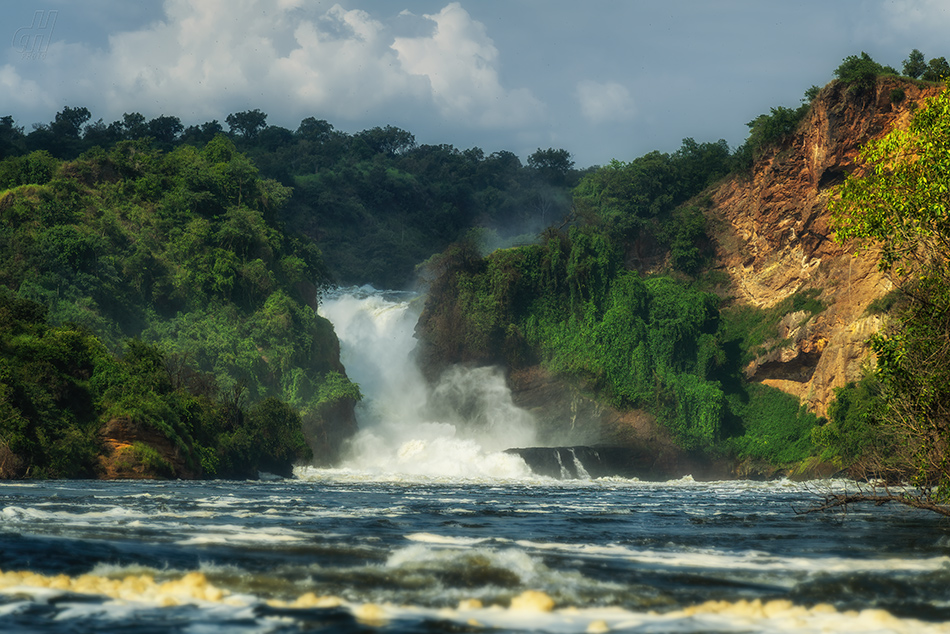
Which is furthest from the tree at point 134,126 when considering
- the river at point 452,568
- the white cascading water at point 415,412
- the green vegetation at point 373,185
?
the river at point 452,568

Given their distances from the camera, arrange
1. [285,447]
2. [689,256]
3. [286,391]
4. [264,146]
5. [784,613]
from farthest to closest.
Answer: [264,146] < [689,256] < [286,391] < [285,447] < [784,613]

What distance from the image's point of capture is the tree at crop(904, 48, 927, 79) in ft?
221

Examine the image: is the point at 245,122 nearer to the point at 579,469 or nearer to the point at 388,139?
the point at 388,139

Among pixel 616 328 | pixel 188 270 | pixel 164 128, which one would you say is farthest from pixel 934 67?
pixel 164 128

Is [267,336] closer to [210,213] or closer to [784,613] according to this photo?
[210,213]

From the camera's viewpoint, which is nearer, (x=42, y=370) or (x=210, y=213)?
(x=42, y=370)

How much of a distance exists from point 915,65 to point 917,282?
6049cm

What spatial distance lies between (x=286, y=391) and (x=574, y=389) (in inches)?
868

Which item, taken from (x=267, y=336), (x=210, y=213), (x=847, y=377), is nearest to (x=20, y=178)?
(x=210, y=213)

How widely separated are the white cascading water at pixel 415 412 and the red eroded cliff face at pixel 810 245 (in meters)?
20.7

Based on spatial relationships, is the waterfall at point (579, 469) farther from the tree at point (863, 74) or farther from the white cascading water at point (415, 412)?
the tree at point (863, 74)

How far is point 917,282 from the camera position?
1589 centimetres

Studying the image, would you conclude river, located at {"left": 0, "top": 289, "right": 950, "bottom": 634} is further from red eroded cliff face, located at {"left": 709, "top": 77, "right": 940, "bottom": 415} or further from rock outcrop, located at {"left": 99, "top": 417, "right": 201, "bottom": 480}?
red eroded cliff face, located at {"left": 709, "top": 77, "right": 940, "bottom": 415}

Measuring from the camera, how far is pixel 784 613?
8.76 metres
